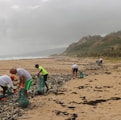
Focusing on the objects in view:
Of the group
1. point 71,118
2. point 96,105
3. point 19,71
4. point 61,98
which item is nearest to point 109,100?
point 96,105

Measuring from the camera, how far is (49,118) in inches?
471

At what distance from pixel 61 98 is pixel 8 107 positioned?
10.5ft

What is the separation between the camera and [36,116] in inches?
481

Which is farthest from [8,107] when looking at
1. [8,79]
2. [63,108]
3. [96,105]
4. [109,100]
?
[109,100]

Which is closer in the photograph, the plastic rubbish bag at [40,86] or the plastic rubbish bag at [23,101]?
the plastic rubbish bag at [23,101]

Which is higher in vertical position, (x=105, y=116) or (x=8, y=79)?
(x=8, y=79)

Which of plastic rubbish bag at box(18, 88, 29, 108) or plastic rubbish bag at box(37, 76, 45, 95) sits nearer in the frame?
plastic rubbish bag at box(18, 88, 29, 108)

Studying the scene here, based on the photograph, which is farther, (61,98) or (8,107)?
(61,98)

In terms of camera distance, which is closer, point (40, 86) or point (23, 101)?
point (23, 101)

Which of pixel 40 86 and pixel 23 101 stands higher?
pixel 40 86

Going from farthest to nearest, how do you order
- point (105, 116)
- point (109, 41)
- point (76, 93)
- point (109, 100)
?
point (109, 41) → point (76, 93) → point (109, 100) → point (105, 116)

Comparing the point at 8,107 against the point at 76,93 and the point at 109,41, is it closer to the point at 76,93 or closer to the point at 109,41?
the point at 76,93

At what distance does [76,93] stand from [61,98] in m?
1.77

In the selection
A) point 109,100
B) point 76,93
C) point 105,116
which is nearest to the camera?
point 105,116
